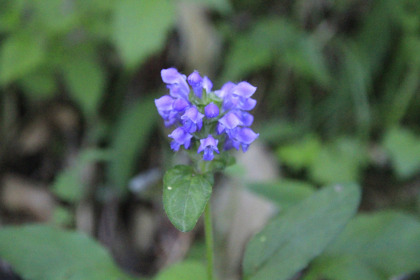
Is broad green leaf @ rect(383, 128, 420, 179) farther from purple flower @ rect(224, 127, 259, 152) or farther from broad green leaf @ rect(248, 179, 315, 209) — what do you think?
purple flower @ rect(224, 127, 259, 152)

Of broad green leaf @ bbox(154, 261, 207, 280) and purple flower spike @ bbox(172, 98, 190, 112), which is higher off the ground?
purple flower spike @ bbox(172, 98, 190, 112)

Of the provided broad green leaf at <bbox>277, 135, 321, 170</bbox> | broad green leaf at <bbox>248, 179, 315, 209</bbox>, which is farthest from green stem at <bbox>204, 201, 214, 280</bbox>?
broad green leaf at <bbox>277, 135, 321, 170</bbox>

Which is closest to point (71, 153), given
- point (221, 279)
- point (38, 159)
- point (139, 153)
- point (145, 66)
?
point (38, 159)

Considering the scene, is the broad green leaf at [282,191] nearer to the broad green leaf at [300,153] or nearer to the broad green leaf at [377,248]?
the broad green leaf at [377,248]

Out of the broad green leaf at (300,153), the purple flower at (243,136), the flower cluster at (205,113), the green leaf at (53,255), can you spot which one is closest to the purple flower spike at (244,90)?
the flower cluster at (205,113)

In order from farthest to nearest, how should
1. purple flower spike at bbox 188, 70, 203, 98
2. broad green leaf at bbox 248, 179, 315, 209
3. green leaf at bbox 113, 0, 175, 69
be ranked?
green leaf at bbox 113, 0, 175, 69 < broad green leaf at bbox 248, 179, 315, 209 < purple flower spike at bbox 188, 70, 203, 98

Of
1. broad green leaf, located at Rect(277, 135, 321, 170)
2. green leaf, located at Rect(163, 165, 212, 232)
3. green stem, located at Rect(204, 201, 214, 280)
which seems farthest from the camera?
broad green leaf, located at Rect(277, 135, 321, 170)
